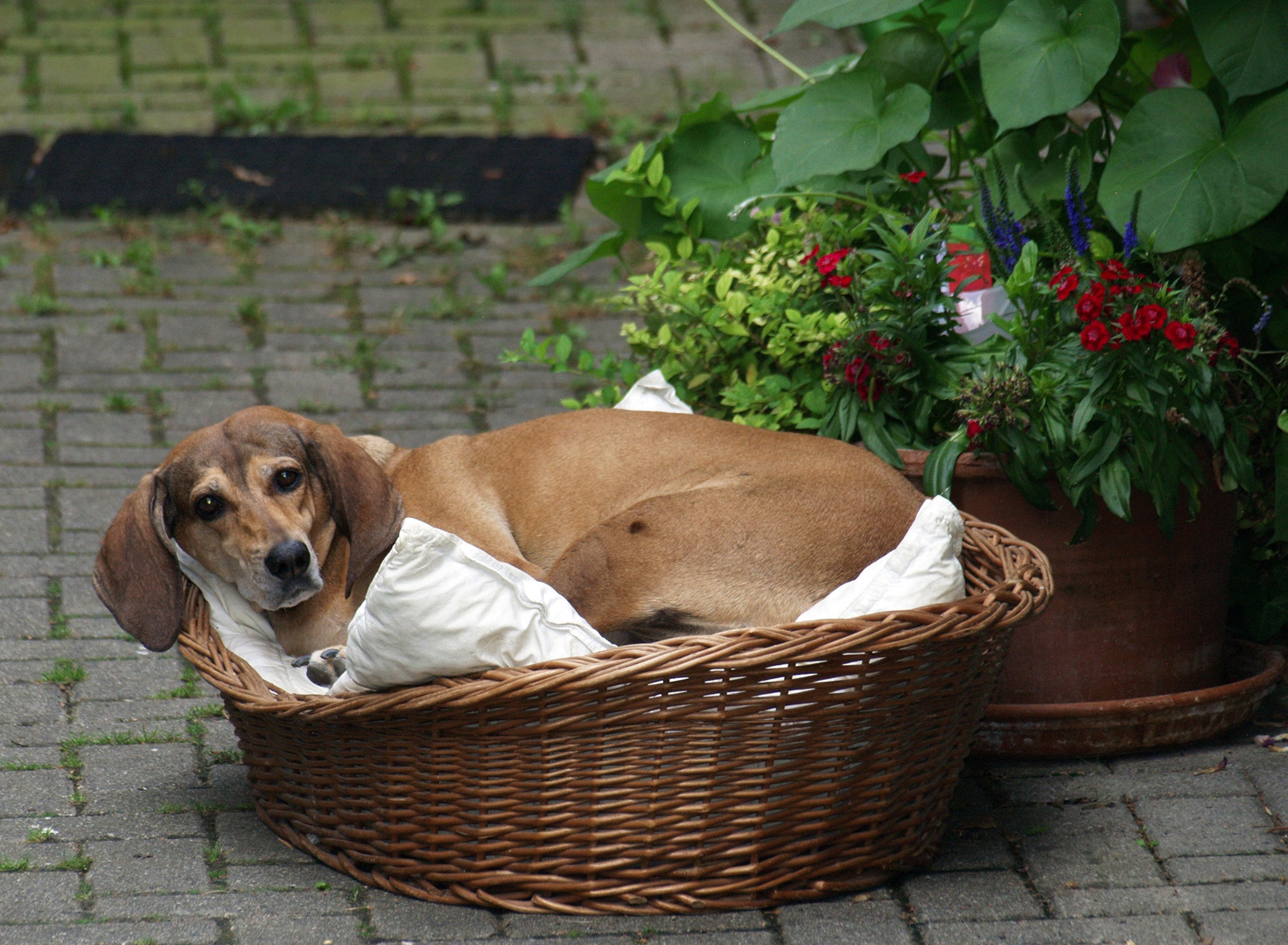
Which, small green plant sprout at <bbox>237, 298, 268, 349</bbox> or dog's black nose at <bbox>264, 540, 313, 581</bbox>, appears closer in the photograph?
dog's black nose at <bbox>264, 540, 313, 581</bbox>

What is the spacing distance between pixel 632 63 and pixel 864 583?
591 centimetres

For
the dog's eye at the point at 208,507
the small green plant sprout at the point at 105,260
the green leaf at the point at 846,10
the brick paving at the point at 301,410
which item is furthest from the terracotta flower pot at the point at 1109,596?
the small green plant sprout at the point at 105,260

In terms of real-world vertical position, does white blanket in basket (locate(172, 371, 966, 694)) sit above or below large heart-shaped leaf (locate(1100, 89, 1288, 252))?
below

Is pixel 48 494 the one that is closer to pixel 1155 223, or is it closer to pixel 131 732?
pixel 131 732

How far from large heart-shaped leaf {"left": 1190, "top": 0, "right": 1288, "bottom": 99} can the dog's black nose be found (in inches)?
92.5

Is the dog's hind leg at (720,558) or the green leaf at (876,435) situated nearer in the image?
the dog's hind leg at (720,558)

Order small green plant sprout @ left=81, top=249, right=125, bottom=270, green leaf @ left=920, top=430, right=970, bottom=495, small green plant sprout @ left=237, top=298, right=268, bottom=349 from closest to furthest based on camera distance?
green leaf @ left=920, top=430, right=970, bottom=495
small green plant sprout @ left=237, top=298, right=268, bottom=349
small green plant sprout @ left=81, top=249, right=125, bottom=270

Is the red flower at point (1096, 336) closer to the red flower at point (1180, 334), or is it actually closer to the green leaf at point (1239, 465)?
the red flower at point (1180, 334)

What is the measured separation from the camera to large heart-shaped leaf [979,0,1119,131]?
11.1ft

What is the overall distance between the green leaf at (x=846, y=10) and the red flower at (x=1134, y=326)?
981 mm

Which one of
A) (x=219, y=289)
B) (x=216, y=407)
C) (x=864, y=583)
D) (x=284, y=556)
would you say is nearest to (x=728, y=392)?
(x=864, y=583)

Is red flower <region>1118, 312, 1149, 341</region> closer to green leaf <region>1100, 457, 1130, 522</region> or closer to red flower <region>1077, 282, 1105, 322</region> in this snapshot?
red flower <region>1077, 282, 1105, 322</region>

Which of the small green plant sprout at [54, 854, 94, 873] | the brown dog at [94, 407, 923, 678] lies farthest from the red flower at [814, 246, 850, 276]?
the small green plant sprout at [54, 854, 94, 873]

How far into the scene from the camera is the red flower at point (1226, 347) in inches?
129
